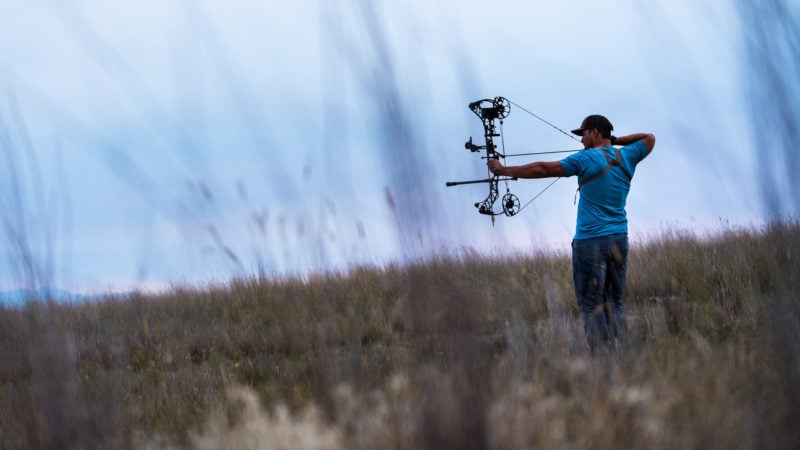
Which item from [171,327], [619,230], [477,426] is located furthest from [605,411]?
[171,327]

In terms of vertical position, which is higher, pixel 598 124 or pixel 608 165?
pixel 598 124

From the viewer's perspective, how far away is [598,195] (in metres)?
5.47

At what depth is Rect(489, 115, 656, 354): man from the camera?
5438 millimetres

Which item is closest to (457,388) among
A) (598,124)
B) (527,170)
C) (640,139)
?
(527,170)

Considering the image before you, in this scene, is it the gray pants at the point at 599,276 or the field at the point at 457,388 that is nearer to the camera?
the field at the point at 457,388

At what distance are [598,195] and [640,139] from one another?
2.64 feet

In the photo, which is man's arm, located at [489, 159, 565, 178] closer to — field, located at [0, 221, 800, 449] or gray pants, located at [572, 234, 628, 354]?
gray pants, located at [572, 234, 628, 354]

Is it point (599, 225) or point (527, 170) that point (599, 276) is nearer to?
point (599, 225)

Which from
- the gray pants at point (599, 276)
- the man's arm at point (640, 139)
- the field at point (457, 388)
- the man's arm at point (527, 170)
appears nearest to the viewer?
the field at point (457, 388)

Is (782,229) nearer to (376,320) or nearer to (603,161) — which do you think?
(603,161)

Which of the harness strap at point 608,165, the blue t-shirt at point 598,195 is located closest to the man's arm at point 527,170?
the blue t-shirt at point 598,195

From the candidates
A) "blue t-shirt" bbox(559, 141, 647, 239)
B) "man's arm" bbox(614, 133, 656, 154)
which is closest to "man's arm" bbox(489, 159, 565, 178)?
"blue t-shirt" bbox(559, 141, 647, 239)

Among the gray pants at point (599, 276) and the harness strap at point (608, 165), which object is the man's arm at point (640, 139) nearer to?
the harness strap at point (608, 165)

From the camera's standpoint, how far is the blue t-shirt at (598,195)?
5.45 m
